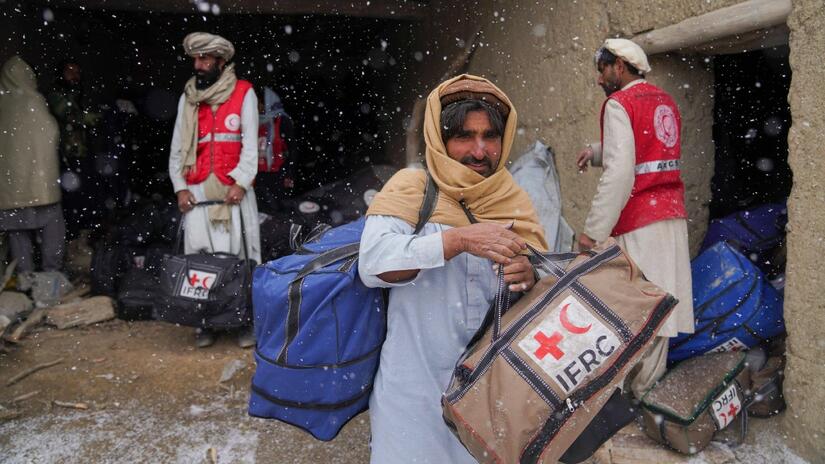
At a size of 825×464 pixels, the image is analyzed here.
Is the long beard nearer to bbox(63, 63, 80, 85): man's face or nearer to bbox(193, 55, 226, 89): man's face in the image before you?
bbox(193, 55, 226, 89): man's face

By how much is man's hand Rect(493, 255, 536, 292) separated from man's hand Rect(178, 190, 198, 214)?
10.5 feet

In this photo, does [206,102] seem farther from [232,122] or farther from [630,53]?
[630,53]

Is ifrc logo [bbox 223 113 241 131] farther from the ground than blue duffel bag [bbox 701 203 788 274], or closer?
farther from the ground

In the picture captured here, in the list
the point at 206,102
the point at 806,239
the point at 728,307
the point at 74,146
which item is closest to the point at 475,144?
the point at 806,239

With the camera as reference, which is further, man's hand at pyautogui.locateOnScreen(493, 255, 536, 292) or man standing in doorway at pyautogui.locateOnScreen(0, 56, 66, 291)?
man standing in doorway at pyautogui.locateOnScreen(0, 56, 66, 291)

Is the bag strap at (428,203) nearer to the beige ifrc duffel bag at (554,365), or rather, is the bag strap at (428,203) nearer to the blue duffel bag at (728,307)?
the beige ifrc duffel bag at (554,365)

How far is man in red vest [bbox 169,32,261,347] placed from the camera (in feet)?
13.3

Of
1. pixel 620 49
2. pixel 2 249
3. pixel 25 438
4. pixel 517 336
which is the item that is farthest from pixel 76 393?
pixel 620 49

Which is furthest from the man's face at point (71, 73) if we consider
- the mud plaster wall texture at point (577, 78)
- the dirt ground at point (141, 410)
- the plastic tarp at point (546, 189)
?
the plastic tarp at point (546, 189)

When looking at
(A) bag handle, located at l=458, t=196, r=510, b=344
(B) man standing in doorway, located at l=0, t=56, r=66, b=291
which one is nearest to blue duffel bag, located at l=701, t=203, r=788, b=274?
(A) bag handle, located at l=458, t=196, r=510, b=344

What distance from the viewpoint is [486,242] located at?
134 cm

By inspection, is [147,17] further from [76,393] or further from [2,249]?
[76,393]

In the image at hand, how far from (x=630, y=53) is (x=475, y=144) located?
176 cm

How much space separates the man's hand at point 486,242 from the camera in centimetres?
133
